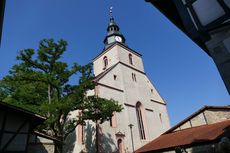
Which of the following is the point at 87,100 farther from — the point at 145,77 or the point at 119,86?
the point at 145,77

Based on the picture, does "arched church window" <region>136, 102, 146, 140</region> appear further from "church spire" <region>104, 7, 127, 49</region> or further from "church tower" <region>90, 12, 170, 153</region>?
"church spire" <region>104, 7, 127, 49</region>

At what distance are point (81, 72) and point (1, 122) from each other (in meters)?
6.26

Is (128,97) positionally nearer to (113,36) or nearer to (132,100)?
(132,100)

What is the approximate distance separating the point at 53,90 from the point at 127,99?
31.6ft

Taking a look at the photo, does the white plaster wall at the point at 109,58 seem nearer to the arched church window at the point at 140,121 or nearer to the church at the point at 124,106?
the church at the point at 124,106

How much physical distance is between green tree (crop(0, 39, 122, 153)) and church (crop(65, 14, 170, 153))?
3.69 m

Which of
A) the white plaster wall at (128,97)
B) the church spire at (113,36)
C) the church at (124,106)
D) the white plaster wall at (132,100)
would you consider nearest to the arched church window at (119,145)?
the church at (124,106)

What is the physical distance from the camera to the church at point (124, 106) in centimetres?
1558

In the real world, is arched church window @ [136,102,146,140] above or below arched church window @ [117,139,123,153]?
above

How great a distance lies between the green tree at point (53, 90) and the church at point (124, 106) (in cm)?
369

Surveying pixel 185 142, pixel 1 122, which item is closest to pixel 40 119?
pixel 1 122

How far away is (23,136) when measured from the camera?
7742 mm

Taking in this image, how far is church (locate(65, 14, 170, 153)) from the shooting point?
51.1ft

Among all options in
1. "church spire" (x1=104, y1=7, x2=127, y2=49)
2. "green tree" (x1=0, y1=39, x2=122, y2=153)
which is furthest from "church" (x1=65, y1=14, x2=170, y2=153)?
"green tree" (x1=0, y1=39, x2=122, y2=153)
